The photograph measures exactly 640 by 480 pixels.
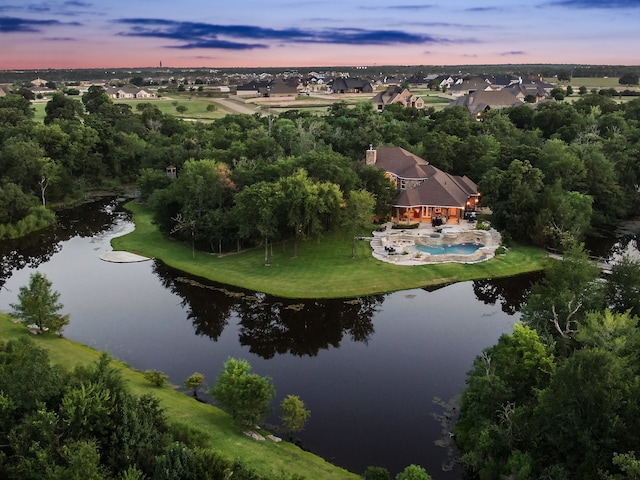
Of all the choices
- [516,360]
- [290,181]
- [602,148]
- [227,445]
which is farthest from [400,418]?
[602,148]

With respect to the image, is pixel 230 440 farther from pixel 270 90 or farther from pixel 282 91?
pixel 282 91

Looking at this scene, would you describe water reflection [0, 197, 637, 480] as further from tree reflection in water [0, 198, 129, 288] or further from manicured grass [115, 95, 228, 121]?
manicured grass [115, 95, 228, 121]

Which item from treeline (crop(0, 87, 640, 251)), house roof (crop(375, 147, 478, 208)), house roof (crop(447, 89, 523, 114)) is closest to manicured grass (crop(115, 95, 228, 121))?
treeline (crop(0, 87, 640, 251))

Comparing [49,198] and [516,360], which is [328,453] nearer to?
[516,360]

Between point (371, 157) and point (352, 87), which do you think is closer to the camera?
point (371, 157)

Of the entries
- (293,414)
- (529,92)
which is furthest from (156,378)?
(529,92)

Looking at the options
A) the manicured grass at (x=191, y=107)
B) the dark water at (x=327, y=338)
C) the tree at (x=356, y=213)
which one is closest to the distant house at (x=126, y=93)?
the manicured grass at (x=191, y=107)
